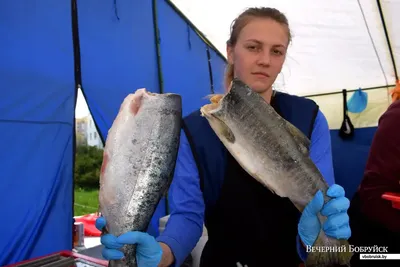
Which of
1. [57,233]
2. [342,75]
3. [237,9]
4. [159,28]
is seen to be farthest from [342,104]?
[57,233]

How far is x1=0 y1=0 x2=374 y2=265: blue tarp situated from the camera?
125 inches

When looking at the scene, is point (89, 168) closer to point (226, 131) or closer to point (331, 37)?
point (331, 37)

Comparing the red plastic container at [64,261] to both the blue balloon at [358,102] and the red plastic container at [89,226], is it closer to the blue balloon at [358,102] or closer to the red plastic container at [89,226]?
the red plastic container at [89,226]

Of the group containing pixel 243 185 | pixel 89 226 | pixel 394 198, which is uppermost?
pixel 243 185

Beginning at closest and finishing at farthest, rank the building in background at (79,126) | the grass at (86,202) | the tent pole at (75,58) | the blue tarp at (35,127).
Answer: the blue tarp at (35,127) → the tent pole at (75,58) → the building in background at (79,126) → the grass at (86,202)

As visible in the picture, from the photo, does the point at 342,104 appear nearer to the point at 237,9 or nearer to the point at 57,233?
the point at 237,9

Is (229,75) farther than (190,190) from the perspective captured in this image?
Yes

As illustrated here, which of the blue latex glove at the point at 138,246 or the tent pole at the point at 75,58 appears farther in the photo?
the tent pole at the point at 75,58

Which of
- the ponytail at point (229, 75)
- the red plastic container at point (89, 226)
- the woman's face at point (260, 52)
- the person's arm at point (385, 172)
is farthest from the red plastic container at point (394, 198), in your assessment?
the red plastic container at point (89, 226)

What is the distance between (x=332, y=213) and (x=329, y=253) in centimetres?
17

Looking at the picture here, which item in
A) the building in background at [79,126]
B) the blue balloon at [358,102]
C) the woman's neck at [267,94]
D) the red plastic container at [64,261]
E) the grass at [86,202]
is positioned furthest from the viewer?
the grass at [86,202]

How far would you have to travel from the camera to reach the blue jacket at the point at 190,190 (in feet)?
6.15

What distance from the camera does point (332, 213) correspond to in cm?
153

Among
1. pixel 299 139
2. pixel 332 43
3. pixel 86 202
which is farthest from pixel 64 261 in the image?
pixel 332 43
